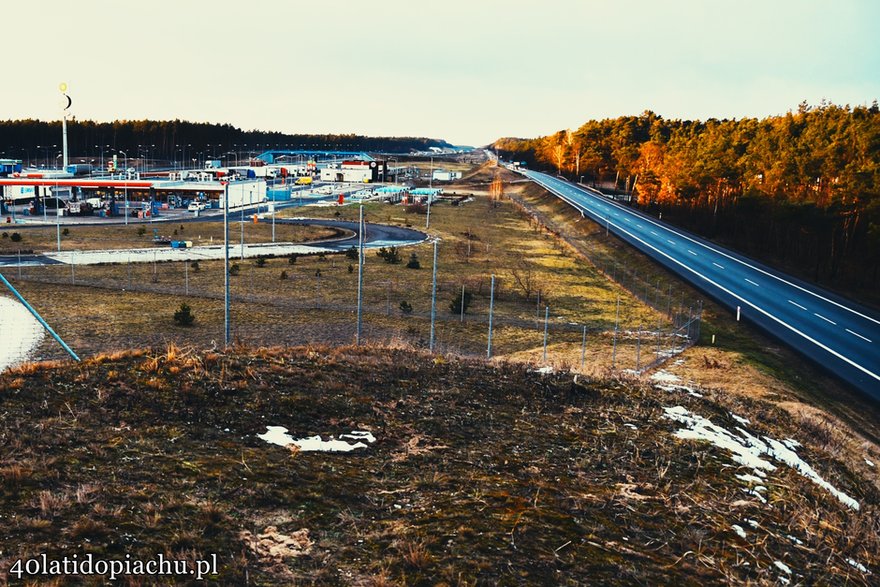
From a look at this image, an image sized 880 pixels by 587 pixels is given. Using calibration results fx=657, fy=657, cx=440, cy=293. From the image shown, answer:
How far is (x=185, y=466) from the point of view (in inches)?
508

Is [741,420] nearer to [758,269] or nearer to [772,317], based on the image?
[772,317]

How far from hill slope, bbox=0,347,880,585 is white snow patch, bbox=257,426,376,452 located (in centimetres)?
17

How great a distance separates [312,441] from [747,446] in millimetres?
12239

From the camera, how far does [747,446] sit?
18688 millimetres

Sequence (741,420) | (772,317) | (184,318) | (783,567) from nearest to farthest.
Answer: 1. (783,567)
2. (741,420)
3. (184,318)
4. (772,317)

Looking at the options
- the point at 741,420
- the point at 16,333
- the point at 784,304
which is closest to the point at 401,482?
the point at 741,420

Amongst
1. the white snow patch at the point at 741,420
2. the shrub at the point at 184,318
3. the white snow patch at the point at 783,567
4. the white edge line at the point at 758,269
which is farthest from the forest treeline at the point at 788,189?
the shrub at the point at 184,318

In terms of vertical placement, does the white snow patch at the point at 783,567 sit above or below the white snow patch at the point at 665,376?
above

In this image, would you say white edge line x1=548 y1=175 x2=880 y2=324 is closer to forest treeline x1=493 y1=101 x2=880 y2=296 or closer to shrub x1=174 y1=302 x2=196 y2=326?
forest treeline x1=493 y1=101 x2=880 y2=296

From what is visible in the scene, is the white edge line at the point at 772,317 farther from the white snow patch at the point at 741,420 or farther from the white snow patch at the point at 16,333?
the white snow patch at the point at 16,333

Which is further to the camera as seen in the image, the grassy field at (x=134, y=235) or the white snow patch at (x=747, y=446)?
the grassy field at (x=134, y=235)

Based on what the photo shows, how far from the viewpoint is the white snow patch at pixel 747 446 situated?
667 inches

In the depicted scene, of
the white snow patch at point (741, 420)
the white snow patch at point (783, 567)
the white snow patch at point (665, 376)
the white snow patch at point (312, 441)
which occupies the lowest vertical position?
the white snow patch at point (665, 376)

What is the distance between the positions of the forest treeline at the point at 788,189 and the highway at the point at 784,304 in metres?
5.36
